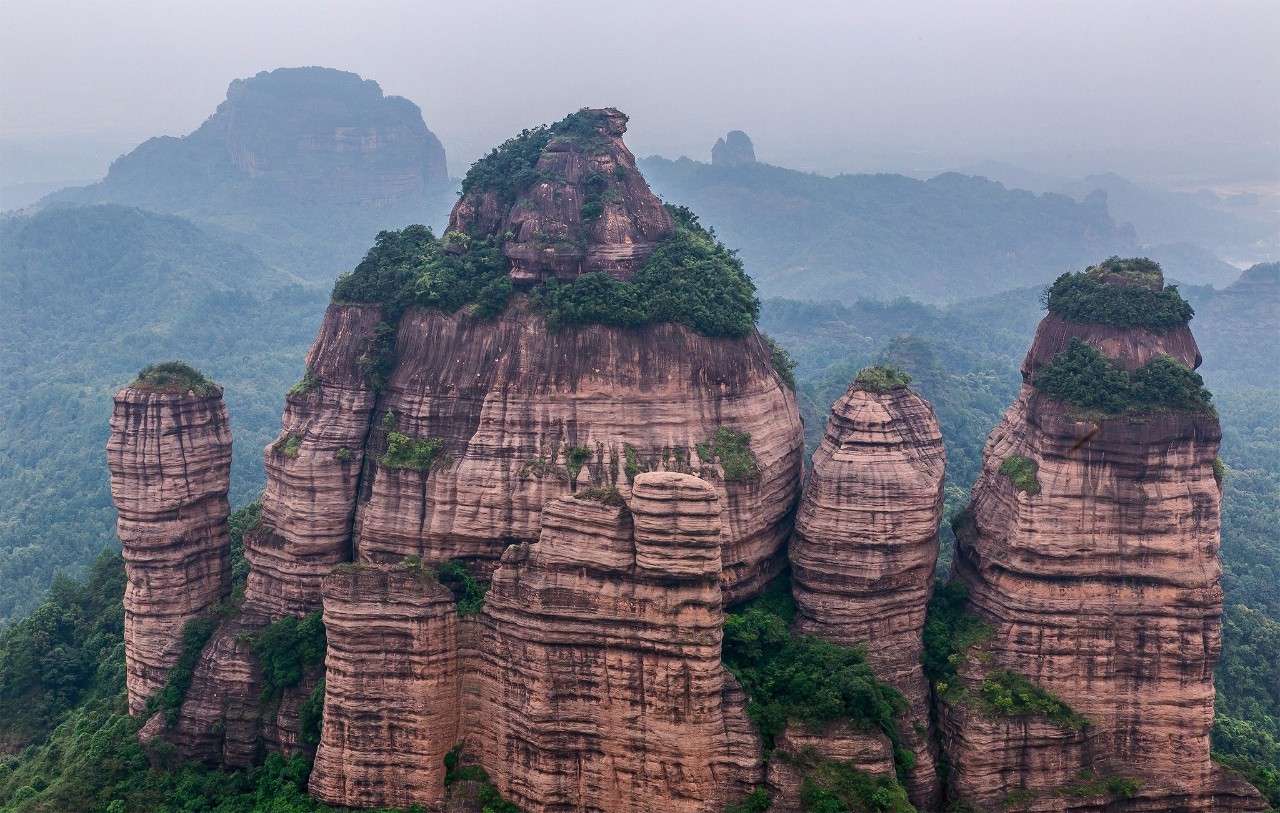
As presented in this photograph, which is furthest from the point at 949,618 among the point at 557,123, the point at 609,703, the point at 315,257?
the point at 315,257

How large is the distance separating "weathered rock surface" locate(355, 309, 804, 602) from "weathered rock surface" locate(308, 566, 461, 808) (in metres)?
2.48

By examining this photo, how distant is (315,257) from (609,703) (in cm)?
13972

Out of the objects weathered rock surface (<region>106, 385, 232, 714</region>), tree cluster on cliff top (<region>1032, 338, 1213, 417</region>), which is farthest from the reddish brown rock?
weathered rock surface (<region>106, 385, 232, 714</region>)

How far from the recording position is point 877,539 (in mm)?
30203

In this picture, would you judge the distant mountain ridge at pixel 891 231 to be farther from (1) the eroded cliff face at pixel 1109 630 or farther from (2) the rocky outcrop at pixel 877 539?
(1) the eroded cliff face at pixel 1109 630

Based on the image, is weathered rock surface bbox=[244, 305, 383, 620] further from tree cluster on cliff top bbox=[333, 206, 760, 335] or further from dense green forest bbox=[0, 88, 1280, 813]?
dense green forest bbox=[0, 88, 1280, 813]

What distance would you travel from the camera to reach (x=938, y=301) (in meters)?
169

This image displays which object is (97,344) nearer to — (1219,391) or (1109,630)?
(1109,630)

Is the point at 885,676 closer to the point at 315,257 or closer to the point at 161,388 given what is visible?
the point at 161,388

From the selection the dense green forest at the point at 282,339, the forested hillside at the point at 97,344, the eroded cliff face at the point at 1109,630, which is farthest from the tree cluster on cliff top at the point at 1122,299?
the forested hillside at the point at 97,344

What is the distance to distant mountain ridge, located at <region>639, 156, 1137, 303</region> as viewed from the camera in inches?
6954

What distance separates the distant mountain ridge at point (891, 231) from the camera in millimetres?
176625

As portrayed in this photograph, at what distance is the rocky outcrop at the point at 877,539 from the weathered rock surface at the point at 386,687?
1113cm

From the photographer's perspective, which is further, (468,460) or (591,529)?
(468,460)
